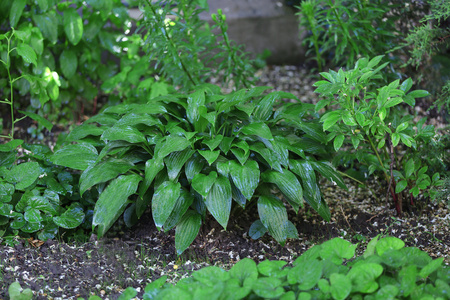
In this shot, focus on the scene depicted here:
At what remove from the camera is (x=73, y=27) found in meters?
3.95

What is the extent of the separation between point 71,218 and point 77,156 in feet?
1.20

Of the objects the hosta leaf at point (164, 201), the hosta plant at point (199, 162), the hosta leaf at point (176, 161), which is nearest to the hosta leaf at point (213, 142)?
the hosta plant at point (199, 162)

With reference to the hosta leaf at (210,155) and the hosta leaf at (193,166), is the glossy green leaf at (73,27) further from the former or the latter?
the hosta leaf at (210,155)

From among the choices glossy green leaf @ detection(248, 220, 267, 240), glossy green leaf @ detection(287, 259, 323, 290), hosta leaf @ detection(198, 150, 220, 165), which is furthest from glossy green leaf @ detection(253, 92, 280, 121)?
glossy green leaf @ detection(287, 259, 323, 290)

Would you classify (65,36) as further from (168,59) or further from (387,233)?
(387,233)

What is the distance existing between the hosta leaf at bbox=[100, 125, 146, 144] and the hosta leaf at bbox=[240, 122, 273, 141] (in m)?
0.56

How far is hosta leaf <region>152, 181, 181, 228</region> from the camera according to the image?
2588 mm

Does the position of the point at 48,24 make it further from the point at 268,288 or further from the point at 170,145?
the point at 268,288

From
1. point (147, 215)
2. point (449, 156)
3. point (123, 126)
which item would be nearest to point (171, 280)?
point (147, 215)

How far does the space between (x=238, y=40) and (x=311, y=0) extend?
1.74 meters

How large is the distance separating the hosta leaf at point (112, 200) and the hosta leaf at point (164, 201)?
0.45ft

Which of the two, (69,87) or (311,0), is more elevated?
(311,0)

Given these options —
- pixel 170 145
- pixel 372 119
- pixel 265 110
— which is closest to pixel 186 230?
pixel 170 145

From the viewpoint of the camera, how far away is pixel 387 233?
9.70ft
